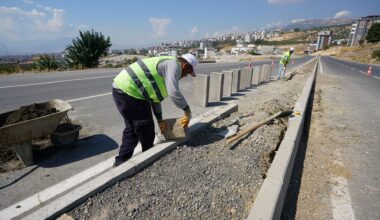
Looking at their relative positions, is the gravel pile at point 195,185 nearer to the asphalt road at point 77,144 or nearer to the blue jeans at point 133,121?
the blue jeans at point 133,121

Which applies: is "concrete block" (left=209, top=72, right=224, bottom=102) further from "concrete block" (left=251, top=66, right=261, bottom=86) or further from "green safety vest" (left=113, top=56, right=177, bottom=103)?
"green safety vest" (left=113, top=56, right=177, bottom=103)

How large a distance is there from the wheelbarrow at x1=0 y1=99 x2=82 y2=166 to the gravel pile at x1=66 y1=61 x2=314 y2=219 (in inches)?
58.9

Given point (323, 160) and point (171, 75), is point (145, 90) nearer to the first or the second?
point (171, 75)

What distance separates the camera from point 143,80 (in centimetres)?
302

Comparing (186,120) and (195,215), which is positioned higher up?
(186,120)

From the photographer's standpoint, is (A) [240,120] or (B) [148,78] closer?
(B) [148,78]

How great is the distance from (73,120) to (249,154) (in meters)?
3.90

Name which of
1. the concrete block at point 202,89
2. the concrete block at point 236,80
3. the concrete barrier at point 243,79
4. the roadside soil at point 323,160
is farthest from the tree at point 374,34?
the concrete block at point 202,89

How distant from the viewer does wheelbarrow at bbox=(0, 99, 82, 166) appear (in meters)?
2.96

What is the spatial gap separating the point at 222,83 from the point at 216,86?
0.75 ft

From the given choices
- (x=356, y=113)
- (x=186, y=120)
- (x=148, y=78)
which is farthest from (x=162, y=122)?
(x=356, y=113)

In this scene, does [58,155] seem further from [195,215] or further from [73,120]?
[195,215]

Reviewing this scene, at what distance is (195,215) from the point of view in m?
2.32

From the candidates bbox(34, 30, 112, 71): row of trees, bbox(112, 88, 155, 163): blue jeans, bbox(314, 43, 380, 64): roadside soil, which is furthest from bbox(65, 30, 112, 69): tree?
bbox(314, 43, 380, 64): roadside soil
